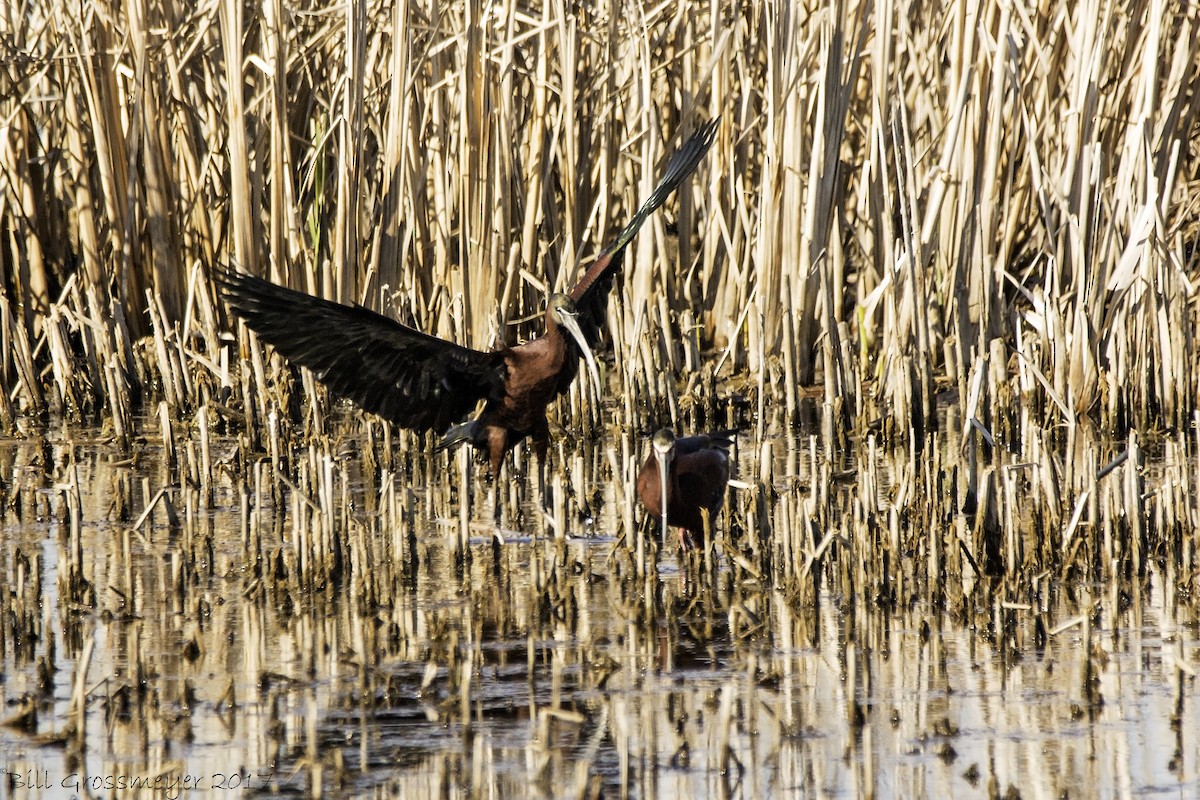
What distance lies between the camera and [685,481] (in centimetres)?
538

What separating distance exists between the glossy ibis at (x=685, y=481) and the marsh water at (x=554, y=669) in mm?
150

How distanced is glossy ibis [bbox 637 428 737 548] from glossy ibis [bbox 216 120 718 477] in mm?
793

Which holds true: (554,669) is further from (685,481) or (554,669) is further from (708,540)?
(685,481)

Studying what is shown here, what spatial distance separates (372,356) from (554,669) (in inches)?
94.8

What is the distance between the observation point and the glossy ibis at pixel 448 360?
5855 mm

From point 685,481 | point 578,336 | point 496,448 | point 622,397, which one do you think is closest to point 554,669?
point 685,481

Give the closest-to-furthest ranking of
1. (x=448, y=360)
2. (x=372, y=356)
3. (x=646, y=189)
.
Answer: (x=372, y=356), (x=448, y=360), (x=646, y=189)

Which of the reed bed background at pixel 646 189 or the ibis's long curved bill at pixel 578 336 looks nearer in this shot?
the ibis's long curved bill at pixel 578 336

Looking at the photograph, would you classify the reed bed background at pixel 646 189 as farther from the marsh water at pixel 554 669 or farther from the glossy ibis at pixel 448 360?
the marsh water at pixel 554 669

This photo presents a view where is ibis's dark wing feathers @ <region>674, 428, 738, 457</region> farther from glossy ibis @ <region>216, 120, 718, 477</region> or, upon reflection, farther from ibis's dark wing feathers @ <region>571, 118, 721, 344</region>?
ibis's dark wing feathers @ <region>571, 118, 721, 344</region>

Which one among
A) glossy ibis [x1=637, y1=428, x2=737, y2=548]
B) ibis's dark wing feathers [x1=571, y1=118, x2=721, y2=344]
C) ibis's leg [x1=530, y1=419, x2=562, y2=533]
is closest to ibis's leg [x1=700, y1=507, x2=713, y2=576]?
glossy ibis [x1=637, y1=428, x2=737, y2=548]

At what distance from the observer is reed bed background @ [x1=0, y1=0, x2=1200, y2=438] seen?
23.5ft

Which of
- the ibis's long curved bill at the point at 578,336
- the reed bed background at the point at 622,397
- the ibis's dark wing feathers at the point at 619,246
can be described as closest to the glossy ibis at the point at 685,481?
the reed bed background at the point at 622,397

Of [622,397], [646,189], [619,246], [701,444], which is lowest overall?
[701,444]
